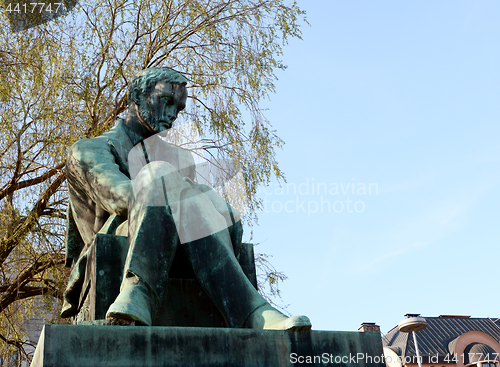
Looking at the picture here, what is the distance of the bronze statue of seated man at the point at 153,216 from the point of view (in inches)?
98.6

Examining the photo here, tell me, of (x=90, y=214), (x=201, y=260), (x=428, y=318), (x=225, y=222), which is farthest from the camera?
(x=428, y=318)

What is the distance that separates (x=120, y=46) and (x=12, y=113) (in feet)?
5.99

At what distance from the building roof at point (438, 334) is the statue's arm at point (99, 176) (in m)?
26.7

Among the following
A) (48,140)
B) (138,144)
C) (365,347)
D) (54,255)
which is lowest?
(365,347)

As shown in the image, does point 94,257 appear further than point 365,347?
Yes

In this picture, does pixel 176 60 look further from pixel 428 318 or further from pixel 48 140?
pixel 428 318

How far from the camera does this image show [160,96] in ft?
11.1

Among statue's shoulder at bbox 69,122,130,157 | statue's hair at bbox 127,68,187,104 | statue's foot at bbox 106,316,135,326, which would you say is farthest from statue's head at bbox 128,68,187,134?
statue's foot at bbox 106,316,135,326

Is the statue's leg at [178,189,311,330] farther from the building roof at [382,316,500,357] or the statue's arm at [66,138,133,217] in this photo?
the building roof at [382,316,500,357]

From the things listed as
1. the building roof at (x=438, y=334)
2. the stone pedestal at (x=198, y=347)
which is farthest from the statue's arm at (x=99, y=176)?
the building roof at (x=438, y=334)

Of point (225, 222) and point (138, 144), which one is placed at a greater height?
point (138, 144)

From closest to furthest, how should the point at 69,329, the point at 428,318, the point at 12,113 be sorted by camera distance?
the point at 69,329 < the point at 12,113 < the point at 428,318

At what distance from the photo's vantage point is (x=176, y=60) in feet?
28.5

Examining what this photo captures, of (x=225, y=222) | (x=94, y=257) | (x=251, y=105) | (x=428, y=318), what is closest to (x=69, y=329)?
(x=94, y=257)
